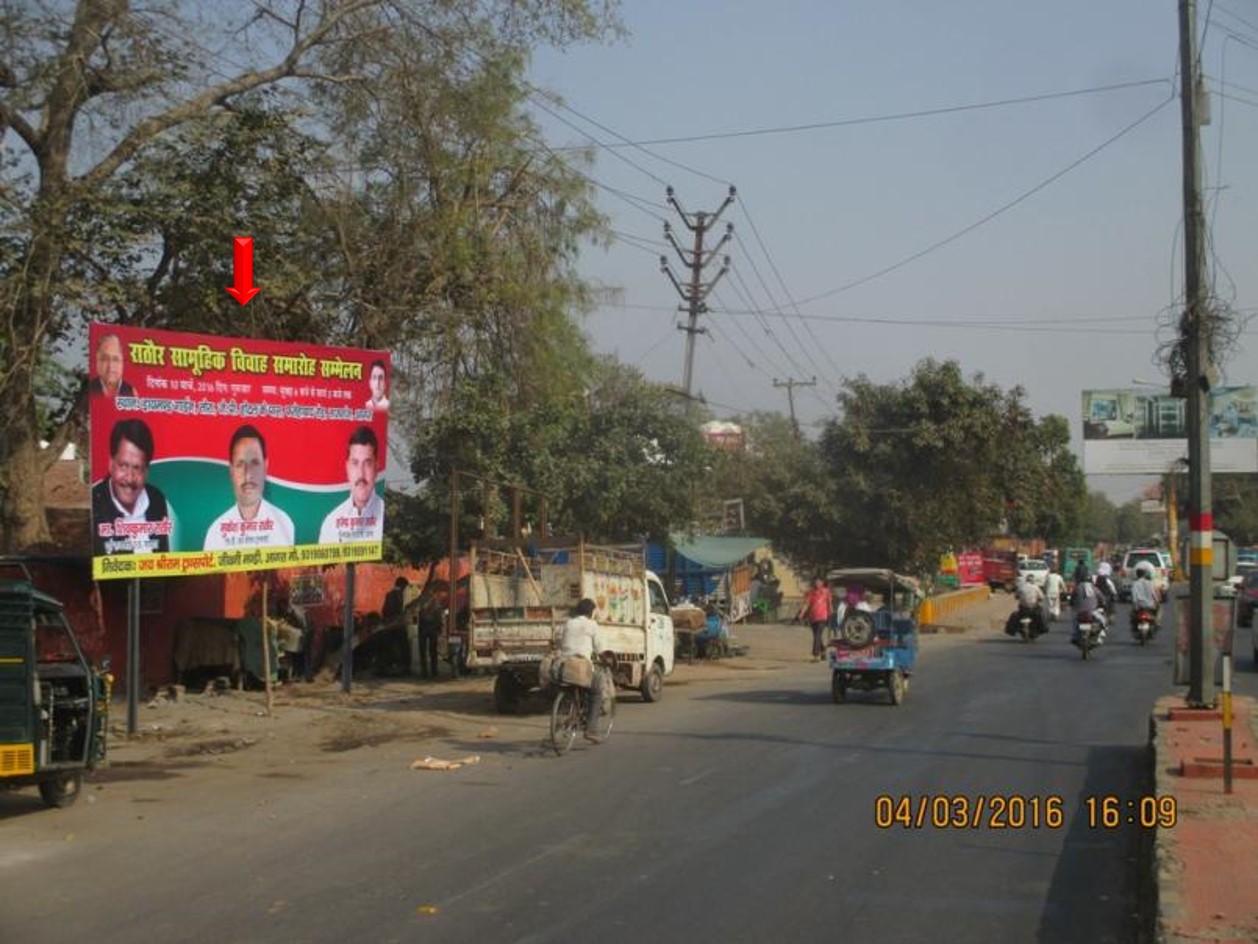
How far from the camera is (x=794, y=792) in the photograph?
10.8 metres

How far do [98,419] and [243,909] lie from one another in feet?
29.7

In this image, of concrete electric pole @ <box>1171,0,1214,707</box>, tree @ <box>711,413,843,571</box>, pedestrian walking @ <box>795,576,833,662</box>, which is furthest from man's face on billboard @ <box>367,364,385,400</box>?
tree @ <box>711,413,843,571</box>

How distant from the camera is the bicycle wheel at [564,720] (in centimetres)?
1357

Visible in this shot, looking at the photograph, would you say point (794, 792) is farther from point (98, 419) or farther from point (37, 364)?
point (37, 364)

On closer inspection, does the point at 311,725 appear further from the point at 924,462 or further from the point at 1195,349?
the point at 924,462

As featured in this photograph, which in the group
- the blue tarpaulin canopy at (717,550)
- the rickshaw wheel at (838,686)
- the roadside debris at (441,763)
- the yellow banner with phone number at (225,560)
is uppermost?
the yellow banner with phone number at (225,560)

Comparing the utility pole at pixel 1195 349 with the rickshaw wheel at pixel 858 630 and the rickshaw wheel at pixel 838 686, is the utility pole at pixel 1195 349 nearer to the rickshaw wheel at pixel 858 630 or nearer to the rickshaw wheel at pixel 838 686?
the rickshaw wheel at pixel 858 630

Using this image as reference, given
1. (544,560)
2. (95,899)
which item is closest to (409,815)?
(95,899)

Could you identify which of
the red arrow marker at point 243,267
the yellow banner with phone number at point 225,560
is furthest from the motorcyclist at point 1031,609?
the red arrow marker at point 243,267

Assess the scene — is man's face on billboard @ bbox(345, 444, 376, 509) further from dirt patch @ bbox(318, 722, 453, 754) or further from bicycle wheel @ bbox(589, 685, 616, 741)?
bicycle wheel @ bbox(589, 685, 616, 741)

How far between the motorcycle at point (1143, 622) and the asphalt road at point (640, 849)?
14193mm

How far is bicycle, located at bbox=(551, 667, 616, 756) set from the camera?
1366 cm

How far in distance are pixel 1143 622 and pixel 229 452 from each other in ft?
66.4

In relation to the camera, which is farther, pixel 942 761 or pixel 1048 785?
pixel 942 761
